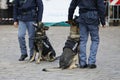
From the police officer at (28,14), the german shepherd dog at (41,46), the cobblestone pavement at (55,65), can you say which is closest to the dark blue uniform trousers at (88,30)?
the cobblestone pavement at (55,65)

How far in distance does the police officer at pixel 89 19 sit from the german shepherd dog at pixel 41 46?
1.18 meters

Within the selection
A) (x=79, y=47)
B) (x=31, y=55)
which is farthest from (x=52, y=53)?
(x=79, y=47)

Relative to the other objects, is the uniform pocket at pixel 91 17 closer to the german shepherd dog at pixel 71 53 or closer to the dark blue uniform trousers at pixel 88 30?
the dark blue uniform trousers at pixel 88 30

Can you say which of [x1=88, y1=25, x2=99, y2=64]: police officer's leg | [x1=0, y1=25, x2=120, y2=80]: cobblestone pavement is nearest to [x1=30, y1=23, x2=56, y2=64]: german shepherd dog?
[x1=0, y1=25, x2=120, y2=80]: cobblestone pavement

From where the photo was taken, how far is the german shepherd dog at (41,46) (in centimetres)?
1138

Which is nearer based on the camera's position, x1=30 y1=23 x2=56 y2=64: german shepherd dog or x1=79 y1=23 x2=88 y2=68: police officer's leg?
x1=79 y1=23 x2=88 y2=68: police officer's leg

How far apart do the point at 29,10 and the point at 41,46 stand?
84 centimetres

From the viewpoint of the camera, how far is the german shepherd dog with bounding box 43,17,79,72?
10.2 metres

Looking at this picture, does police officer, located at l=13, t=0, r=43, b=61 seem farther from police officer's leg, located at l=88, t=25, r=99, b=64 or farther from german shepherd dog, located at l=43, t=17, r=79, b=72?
police officer's leg, located at l=88, t=25, r=99, b=64

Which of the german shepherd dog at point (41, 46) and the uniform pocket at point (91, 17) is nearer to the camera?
the uniform pocket at point (91, 17)

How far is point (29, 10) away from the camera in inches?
452

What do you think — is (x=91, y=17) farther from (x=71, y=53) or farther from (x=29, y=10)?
(x=29, y=10)

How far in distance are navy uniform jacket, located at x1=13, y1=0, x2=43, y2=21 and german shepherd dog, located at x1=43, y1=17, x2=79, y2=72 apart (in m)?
1.23

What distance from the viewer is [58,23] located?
73.2 feet
